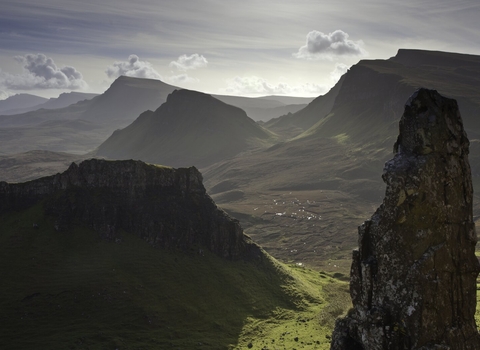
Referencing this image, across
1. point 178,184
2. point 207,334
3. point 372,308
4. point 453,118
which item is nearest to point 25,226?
point 178,184

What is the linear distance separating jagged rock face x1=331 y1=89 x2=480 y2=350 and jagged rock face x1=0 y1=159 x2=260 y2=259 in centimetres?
6259

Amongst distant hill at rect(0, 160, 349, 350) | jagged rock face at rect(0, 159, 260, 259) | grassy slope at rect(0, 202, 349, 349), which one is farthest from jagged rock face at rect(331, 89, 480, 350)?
jagged rock face at rect(0, 159, 260, 259)

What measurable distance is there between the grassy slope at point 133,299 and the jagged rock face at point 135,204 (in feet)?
8.80

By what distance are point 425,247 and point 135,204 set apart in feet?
224

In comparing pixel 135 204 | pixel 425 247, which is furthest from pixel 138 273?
pixel 425 247

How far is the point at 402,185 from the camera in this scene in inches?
1212

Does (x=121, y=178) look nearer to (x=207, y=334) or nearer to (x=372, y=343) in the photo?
(x=207, y=334)

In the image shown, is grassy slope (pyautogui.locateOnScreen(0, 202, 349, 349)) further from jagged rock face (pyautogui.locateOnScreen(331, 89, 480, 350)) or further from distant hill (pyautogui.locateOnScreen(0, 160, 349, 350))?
jagged rock face (pyautogui.locateOnScreen(331, 89, 480, 350))

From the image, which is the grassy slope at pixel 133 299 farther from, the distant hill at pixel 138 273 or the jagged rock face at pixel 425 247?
the jagged rock face at pixel 425 247

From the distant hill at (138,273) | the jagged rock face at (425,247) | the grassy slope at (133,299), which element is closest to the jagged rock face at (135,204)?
the distant hill at (138,273)

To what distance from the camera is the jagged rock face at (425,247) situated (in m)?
29.9

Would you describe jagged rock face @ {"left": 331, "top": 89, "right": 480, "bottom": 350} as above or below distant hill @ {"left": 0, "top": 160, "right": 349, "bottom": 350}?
above

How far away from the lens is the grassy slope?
6700 cm

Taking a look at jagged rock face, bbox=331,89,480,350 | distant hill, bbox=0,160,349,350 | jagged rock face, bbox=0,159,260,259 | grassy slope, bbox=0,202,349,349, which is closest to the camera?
jagged rock face, bbox=331,89,480,350
